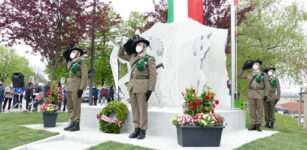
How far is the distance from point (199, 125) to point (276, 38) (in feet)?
45.2

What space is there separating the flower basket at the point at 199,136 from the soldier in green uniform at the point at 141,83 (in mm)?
976

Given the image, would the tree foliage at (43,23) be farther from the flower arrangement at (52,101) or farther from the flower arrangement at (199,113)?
the flower arrangement at (199,113)

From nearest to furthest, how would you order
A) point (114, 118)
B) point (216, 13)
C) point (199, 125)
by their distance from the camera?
point (199, 125)
point (114, 118)
point (216, 13)

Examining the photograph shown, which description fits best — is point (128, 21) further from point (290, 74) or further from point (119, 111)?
point (119, 111)

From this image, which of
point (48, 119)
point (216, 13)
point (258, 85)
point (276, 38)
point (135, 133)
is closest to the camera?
point (135, 133)

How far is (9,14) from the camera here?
10078mm

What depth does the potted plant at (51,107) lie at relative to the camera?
7285 mm

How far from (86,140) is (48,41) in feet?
18.1

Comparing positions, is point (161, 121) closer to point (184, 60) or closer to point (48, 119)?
point (184, 60)

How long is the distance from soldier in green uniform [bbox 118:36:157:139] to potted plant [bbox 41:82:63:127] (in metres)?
2.56

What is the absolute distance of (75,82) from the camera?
260 inches

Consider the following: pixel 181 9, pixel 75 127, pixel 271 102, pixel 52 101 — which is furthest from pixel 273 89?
pixel 52 101

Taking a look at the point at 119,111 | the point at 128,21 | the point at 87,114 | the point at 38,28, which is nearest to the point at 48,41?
the point at 38,28

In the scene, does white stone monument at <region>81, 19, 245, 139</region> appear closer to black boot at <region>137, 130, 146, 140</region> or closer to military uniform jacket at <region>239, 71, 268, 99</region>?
military uniform jacket at <region>239, 71, 268, 99</region>
